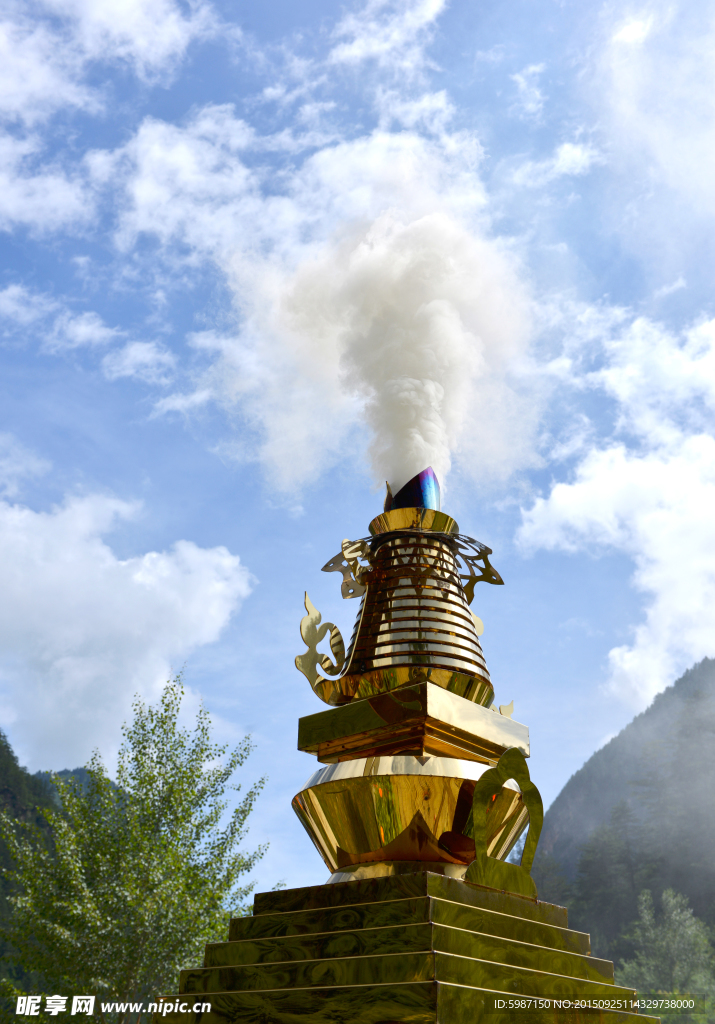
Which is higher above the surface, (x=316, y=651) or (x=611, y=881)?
(x=611, y=881)

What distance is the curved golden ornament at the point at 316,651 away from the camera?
4.53 meters

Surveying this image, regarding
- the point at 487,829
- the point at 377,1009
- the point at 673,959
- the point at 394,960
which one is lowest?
the point at 673,959

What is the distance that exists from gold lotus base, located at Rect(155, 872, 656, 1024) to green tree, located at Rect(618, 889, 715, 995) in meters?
24.3

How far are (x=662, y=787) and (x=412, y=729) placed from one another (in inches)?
1665

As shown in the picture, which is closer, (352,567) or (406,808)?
(406,808)

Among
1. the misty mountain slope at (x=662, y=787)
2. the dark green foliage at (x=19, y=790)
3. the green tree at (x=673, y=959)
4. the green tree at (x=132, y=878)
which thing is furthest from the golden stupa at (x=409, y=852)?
the misty mountain slope at (x=662, y=787)

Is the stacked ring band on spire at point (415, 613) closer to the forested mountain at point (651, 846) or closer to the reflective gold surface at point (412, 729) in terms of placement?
the reflective gold surface at point (412, 729)

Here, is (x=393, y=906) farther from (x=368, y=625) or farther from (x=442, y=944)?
(x=368, y=625)

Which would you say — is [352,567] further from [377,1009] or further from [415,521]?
[377,1009]

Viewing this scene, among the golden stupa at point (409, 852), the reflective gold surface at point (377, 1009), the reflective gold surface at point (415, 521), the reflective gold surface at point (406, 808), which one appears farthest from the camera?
the reflective gold surface at point (415, 521)

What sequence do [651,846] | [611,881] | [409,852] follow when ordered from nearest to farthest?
[409,852]
[611,881]
[651,846]

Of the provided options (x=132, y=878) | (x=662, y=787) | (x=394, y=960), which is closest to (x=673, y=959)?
(x=662, y=787)

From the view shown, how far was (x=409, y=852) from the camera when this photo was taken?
357 cm

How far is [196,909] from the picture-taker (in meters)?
10.7
